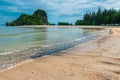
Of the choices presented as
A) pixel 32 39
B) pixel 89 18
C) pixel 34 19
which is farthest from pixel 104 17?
pixel 32 39

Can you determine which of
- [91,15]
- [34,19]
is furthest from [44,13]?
[91,15]

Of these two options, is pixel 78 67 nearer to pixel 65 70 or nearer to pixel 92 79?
pixel 65 70

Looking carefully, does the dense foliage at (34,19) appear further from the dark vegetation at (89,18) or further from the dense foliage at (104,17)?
the dense foliage at (104,17)

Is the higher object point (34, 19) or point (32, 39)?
point (34, 19)

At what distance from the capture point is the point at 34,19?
155 metres

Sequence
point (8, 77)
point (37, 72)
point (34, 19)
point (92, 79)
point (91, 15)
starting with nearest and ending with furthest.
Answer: point (92, 79), point (8, 77), point (37, 72), point (91, 15), point (34, 19)

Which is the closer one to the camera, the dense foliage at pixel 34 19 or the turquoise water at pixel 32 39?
the turquoise water at pixel 32 39

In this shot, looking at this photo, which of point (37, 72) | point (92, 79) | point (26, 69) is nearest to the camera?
point (92, 79)

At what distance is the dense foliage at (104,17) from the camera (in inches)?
3422

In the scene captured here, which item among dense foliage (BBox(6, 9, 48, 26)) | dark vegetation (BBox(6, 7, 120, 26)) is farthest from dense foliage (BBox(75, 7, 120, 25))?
dense foliage (BBox(6, 9, 48, 26))

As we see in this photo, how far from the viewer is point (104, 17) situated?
9650 cm

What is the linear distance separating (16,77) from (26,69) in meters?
0.98

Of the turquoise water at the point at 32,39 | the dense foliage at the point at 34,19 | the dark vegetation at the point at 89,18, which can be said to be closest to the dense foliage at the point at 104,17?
the dark vegetation at the point at 89,18

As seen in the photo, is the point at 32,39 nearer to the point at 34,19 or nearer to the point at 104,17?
the point at 104,17
